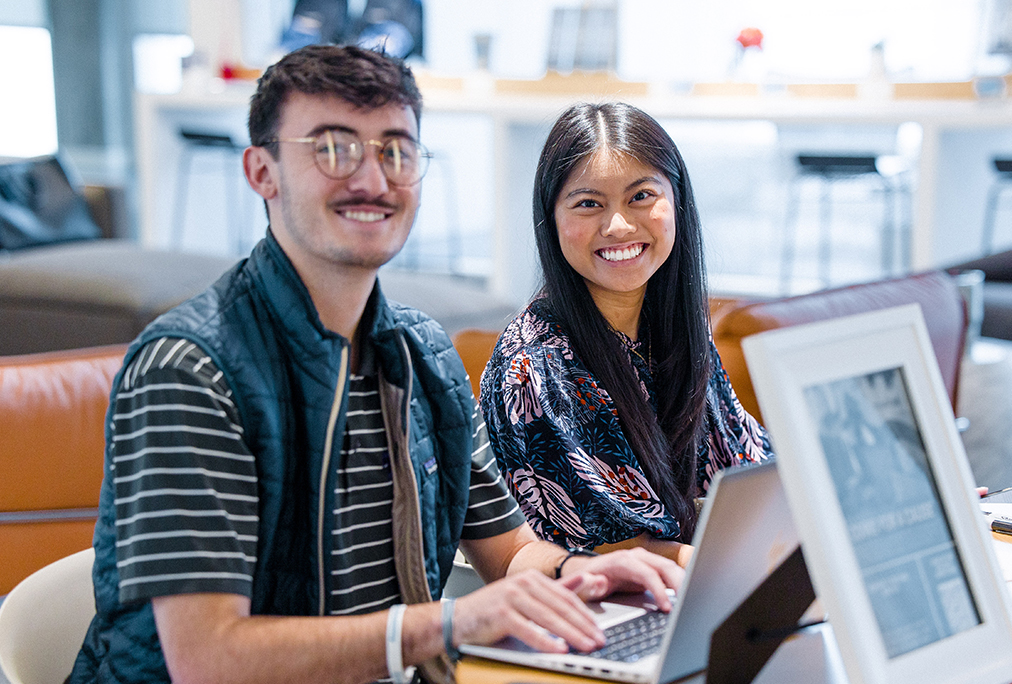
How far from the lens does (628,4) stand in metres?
7.36

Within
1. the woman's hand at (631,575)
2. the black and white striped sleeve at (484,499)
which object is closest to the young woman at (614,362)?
the black and white striped sleeve at (484,499)

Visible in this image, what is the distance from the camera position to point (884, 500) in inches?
37.6

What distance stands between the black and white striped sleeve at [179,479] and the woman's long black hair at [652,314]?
2.45 ft

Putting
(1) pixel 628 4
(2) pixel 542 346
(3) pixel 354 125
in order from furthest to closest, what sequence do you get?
(1) pixel 628 4, (2) pixel 542 346, (3) pixel 354 125

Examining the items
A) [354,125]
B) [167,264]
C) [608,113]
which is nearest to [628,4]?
[167,264]

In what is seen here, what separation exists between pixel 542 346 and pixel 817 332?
0.85 meters

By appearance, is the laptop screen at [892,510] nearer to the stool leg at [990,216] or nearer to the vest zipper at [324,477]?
the vest zipper at [324,477]

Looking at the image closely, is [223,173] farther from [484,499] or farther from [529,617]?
[529,617]

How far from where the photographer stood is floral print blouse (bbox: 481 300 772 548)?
1.66m

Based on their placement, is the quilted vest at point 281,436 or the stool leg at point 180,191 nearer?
the quilted vest at point 281,436

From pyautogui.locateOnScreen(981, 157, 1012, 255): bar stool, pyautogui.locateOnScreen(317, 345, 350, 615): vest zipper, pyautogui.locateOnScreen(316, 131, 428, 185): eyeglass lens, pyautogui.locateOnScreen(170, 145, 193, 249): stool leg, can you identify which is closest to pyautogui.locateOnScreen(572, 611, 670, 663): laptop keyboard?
pyautogui.locateOnScreen(317, 345, 350, 615): vest zipper

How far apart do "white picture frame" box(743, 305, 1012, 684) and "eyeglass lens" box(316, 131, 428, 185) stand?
56cm

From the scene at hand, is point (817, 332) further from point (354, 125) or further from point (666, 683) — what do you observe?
point (354, 125)

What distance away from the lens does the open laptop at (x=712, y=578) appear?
958 millimetres
